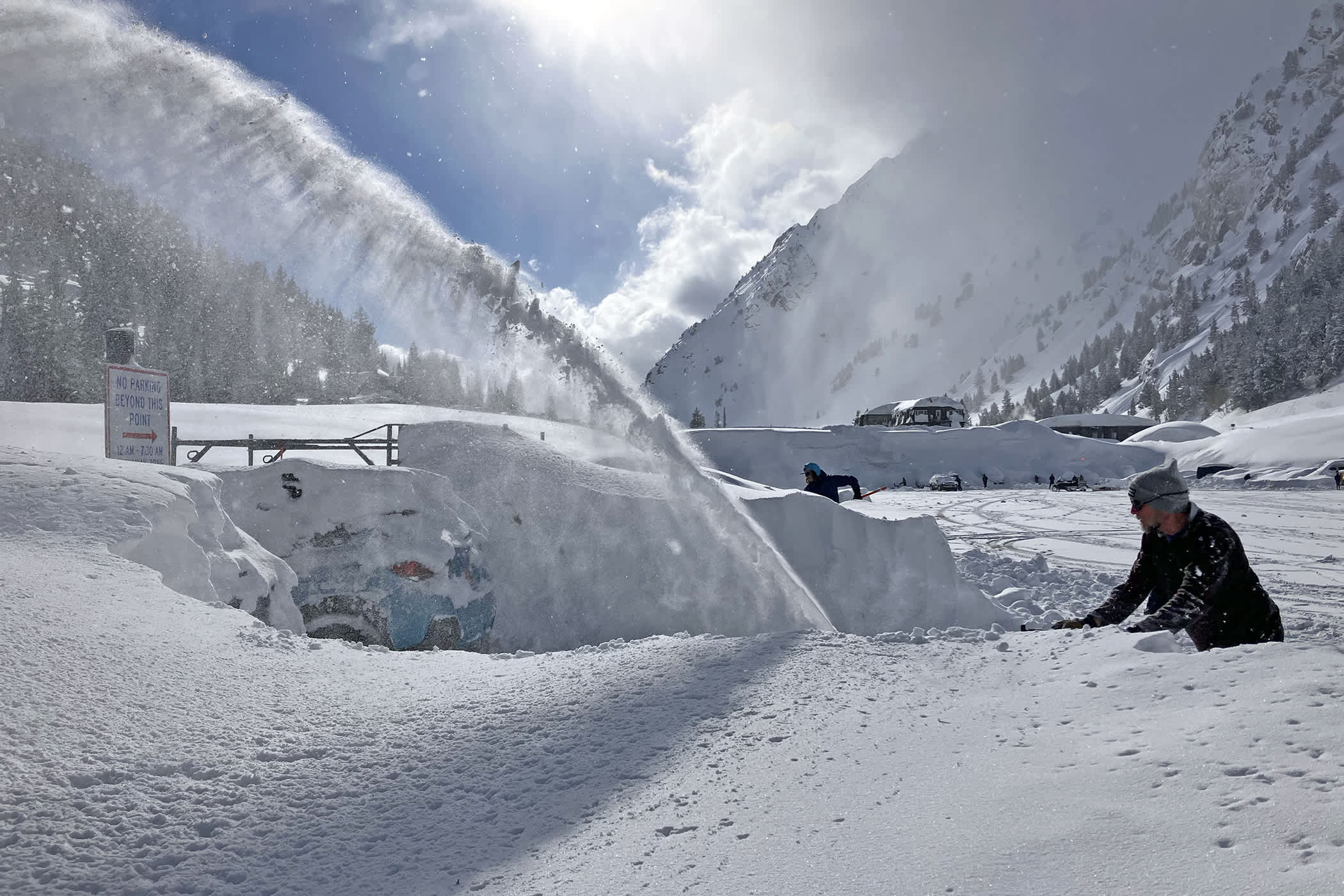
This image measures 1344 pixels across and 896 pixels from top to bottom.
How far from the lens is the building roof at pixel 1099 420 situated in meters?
69.9

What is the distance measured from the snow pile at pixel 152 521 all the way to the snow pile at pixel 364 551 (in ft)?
2.81

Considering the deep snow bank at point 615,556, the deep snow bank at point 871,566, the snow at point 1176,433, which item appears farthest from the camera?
the snow at point 1176,433

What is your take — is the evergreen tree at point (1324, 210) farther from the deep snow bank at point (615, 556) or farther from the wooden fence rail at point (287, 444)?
the wooden fence rail at point (287, 444)

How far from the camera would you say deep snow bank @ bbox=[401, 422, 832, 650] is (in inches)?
266

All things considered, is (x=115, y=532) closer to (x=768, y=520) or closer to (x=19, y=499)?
(x=19, y=499)

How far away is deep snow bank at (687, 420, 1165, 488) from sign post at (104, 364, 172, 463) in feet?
97.8

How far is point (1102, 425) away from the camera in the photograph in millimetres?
70750

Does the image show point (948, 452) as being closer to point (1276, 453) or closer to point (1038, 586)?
Answer: point (1276, 453)

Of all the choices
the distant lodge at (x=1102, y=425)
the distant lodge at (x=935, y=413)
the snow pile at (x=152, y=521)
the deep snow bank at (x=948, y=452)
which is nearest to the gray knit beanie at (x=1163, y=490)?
the snow pile at (x=152, y=521)

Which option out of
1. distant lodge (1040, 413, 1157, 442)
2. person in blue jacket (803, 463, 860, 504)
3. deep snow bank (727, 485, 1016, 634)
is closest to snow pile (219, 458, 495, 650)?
deep snow bank (727, 485, 1016, 634)

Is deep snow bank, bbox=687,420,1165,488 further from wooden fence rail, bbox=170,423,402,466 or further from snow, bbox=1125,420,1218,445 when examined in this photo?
wooden fence rail, bbox=170,423,402,466

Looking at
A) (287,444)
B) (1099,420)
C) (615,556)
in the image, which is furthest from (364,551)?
(1099,420)

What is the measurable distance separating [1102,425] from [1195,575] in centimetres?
7951

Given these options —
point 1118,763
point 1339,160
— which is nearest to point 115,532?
point 1118,763
